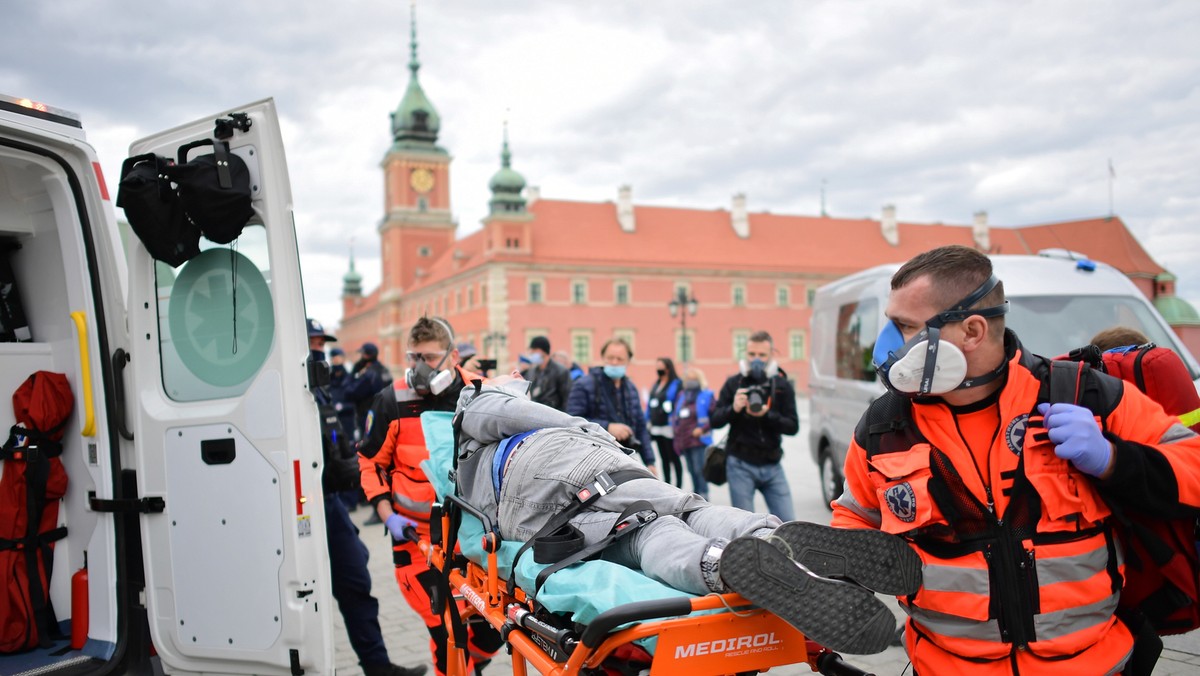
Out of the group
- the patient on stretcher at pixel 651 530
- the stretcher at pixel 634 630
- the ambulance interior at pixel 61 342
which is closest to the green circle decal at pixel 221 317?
the ambulance interior at pixel 61 342

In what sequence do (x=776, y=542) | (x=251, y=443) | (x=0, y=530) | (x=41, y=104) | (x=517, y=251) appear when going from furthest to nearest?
(x=517, y=251) < (x=0, y=530) < (x=41, y=104) < (x=251, y=443) < (x=776, y=542)

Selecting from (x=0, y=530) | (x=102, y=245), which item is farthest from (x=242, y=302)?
(x=0, y=530)

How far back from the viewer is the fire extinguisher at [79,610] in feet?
12.5

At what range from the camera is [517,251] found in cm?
6272

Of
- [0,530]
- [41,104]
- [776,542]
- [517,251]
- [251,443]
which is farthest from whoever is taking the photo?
[517,251]

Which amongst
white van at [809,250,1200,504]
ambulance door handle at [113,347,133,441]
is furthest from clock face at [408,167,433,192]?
ambulance door handle at [113,347,133,441]

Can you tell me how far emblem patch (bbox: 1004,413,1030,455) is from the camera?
207cm

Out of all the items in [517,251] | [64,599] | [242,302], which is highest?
[517,251]

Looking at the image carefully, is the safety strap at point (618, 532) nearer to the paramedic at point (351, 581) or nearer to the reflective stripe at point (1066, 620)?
the reflective stripe at point (1066, 620)

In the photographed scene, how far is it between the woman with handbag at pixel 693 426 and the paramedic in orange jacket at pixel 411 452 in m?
5.18

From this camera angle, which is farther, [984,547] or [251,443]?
[251,443]

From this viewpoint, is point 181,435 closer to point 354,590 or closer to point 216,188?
point 216,188

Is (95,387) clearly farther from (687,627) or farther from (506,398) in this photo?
(687,627)

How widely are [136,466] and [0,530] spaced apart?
981mm
